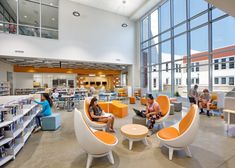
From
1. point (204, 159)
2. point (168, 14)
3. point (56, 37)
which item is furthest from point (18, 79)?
point (204, 159)

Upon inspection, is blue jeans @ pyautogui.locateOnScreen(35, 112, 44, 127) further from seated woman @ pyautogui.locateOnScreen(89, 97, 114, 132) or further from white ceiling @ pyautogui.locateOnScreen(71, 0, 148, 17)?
white ceiling @ pyautogui.locateOnScreen(71, 0, 148, 17)

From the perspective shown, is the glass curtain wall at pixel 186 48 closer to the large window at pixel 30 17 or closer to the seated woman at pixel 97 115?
the seated woman at pixel 97 115

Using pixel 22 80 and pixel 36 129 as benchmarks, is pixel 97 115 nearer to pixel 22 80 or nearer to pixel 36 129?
pixel 36 129

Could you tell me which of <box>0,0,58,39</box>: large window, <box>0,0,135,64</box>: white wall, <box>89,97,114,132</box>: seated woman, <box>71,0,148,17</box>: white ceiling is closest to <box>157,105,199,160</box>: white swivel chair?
<box>89,97,114,132</box>: seated woman

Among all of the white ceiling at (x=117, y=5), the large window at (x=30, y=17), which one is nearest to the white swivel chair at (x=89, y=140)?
→ the large window at (x=30, y=17)

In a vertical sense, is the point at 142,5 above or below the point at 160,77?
above

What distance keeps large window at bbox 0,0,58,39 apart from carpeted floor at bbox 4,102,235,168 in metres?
6.58

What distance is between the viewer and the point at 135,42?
11211 mm

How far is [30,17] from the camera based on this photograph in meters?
8.32

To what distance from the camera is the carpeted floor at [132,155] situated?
7.57 feet

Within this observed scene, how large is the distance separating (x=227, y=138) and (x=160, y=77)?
6203mm

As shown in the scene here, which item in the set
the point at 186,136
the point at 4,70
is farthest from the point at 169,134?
the point at 4,70

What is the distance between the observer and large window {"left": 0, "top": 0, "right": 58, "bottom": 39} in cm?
716

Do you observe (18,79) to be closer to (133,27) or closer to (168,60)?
(133,27)
